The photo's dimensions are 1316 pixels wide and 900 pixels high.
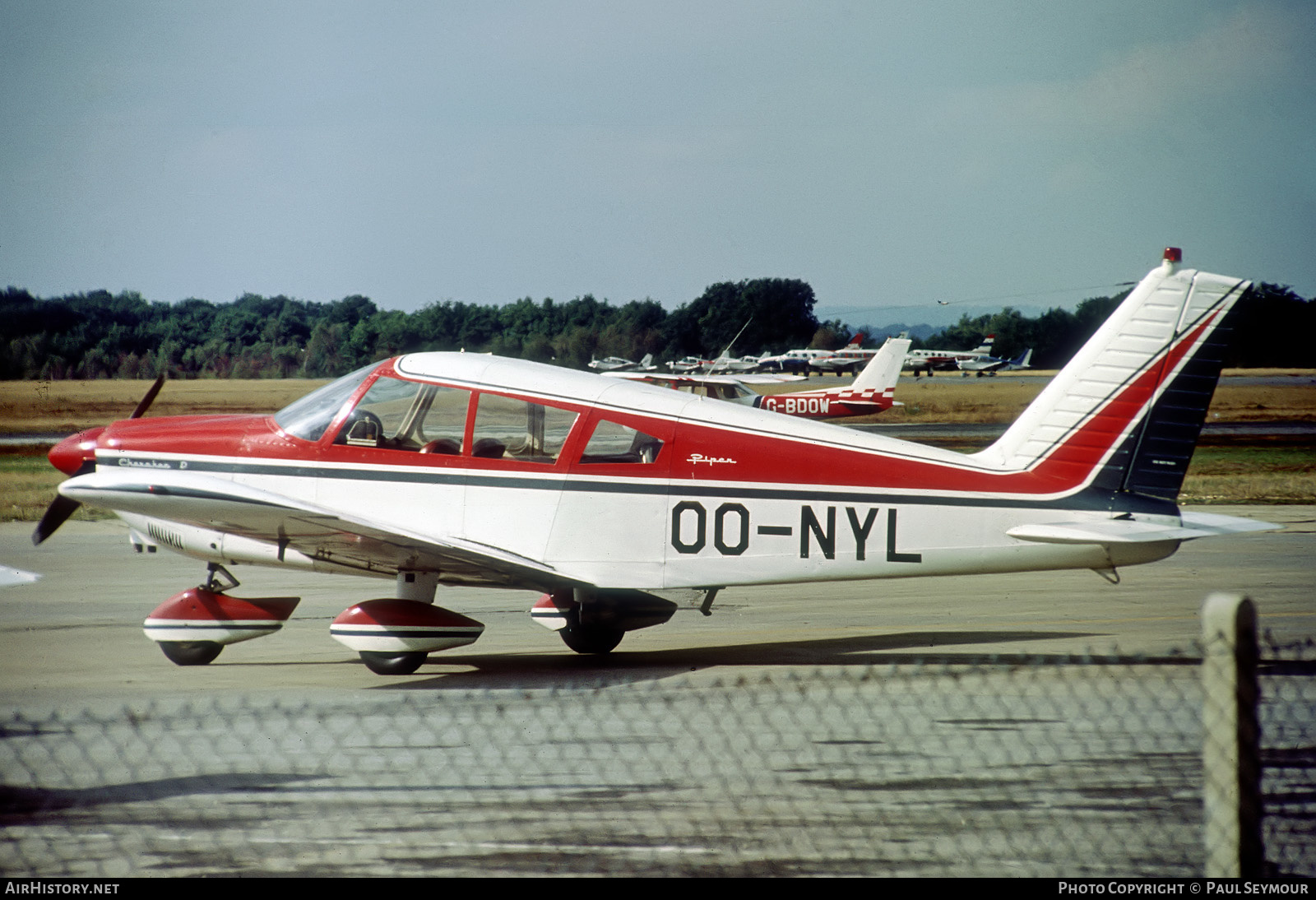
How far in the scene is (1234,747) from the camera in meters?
3.40

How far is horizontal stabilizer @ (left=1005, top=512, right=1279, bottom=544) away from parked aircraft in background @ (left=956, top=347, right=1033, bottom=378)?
78813 mm

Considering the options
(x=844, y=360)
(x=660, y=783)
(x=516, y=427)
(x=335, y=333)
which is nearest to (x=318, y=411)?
(x=516, y=427)

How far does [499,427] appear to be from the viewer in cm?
900

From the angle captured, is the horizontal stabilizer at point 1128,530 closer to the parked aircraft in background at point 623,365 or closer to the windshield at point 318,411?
the windshield at point 318,411

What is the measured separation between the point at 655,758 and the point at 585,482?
2996mm

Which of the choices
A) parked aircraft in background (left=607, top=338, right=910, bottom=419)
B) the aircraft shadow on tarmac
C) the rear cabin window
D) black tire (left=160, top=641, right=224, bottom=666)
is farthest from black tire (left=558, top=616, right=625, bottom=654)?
parked aircraft in background (left=607, top=338, right=910, bottom=419)

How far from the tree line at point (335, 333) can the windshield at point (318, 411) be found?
18.5m

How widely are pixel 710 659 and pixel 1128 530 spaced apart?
3251 millimetres

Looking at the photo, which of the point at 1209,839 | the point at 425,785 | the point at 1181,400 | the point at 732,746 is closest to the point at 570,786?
the point at 425,785

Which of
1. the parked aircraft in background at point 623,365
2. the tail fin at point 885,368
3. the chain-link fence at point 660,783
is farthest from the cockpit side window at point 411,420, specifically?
the parked aircraft in background at point 623,365

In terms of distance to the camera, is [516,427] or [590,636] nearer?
[516,427]

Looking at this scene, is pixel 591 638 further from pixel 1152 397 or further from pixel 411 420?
pixel 1152 397

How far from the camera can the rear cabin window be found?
8914 mm

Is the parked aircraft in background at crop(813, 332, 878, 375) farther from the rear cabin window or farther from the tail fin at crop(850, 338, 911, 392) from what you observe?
the rear cabin window
